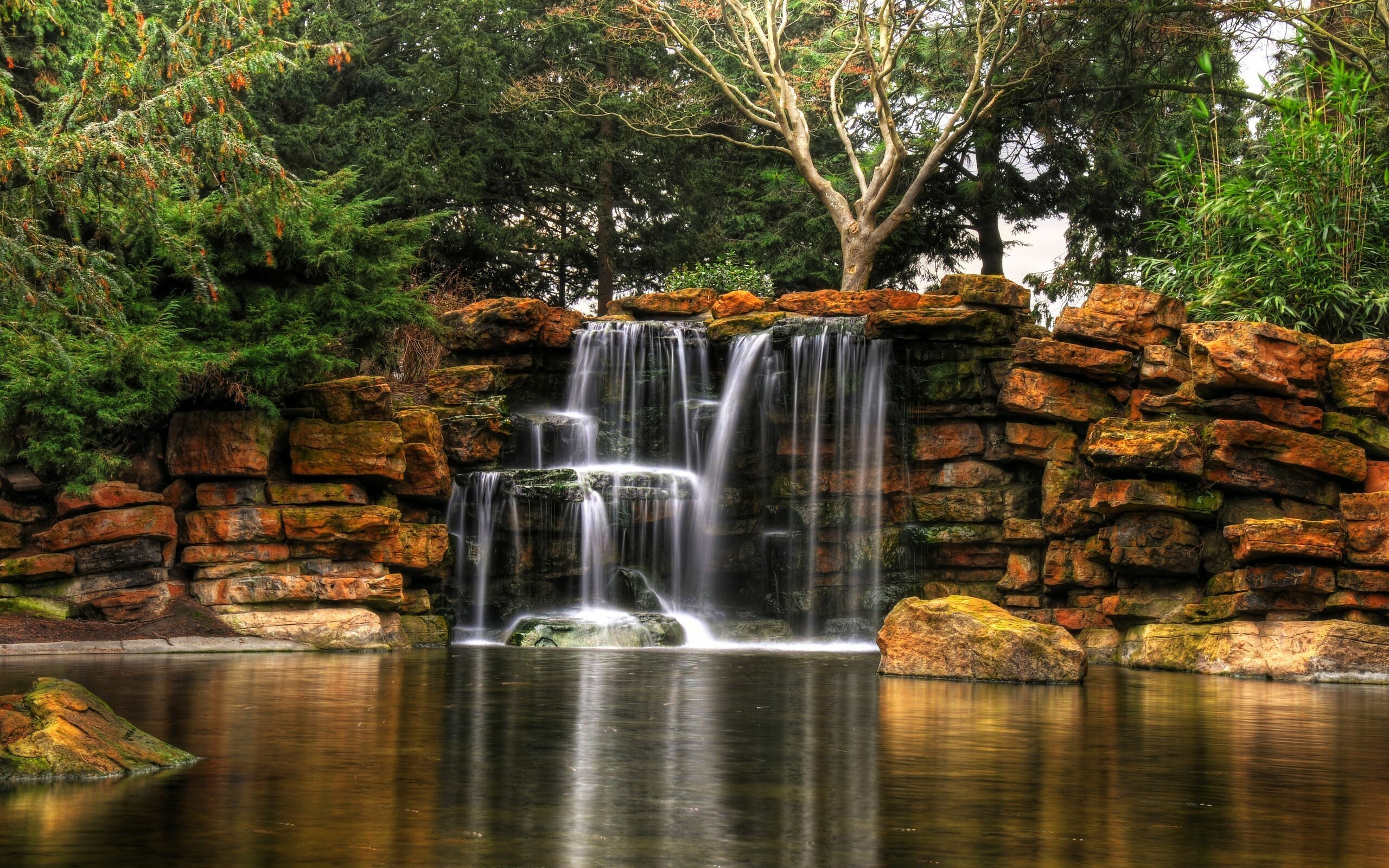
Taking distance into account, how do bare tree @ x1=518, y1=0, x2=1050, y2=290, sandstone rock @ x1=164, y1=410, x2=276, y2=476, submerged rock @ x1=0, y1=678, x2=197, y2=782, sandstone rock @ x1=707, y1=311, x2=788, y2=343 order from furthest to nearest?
bare tree @ x1=518, y1=0, x2=1050, y2=290 → sandstone rock @ x1=707, y1=311, x2=788, y2=343 → sandstone rock @ x1=164, y1=410, x2=276, y2=476 → submerged rock @ x1=0, y1=678, x2=197, y2=782

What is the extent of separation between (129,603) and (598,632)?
5.97 meters

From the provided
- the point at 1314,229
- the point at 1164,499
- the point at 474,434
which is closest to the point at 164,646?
the point at 474,434

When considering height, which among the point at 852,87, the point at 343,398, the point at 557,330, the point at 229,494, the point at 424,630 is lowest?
the point at 424,630

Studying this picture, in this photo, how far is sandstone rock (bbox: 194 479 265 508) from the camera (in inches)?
707

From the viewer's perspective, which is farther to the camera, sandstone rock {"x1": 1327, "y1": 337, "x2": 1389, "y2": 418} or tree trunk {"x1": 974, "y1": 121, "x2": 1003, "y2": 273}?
tree trunk {"x1": 974, "y1": 121, "x2": 1003, "y2": 273}

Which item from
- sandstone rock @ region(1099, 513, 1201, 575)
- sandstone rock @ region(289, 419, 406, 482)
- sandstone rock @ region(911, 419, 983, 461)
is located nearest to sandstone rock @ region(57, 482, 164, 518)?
sandstone rock @ region(289, 419, 406, 482)

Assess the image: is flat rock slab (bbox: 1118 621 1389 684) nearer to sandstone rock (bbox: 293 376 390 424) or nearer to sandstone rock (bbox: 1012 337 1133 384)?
sandstone rock (bbox: 1012 337 1133 384)

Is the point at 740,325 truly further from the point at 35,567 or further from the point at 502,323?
the point at 35,567

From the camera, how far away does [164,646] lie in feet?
52.6

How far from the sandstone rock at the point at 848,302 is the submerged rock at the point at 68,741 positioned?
1752 cm

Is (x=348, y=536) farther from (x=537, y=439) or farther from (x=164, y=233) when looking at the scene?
(x=164, y=233)

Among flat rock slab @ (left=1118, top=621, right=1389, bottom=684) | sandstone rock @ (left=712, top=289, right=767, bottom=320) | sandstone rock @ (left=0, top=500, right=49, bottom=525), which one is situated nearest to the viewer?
flat rock slab @ (left=1118, top=621, right=1389, bottom=684)

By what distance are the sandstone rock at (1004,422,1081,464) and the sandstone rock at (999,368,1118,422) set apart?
280 millimetres

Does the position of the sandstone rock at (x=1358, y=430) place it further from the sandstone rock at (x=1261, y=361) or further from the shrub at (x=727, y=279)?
the shrub at (x=727, y=279)
